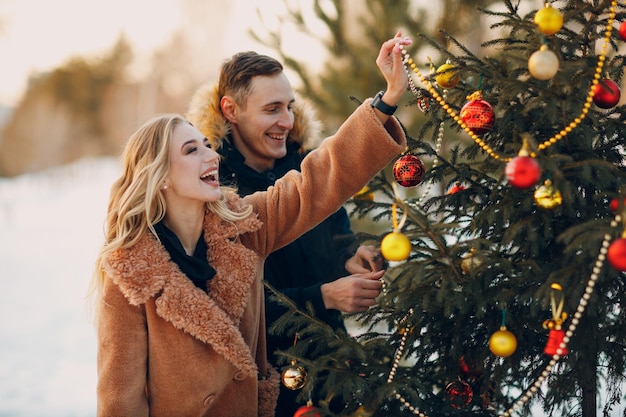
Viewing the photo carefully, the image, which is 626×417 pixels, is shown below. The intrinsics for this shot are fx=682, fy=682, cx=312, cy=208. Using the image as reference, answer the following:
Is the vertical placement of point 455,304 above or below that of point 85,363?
above

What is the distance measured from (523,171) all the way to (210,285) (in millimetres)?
1351

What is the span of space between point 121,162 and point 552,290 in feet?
5.84

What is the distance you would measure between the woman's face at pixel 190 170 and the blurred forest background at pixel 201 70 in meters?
0.49

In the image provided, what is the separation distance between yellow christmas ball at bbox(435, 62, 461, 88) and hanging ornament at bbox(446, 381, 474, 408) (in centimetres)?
105

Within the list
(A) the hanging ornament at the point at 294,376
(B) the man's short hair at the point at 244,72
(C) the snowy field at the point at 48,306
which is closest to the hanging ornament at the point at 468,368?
(A) the hanging ornament at the point at 294,376

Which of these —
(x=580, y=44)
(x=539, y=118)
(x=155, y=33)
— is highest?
(x=155, y=33)

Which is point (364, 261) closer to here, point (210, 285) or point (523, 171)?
point (210, 285)

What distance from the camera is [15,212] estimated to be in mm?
23000

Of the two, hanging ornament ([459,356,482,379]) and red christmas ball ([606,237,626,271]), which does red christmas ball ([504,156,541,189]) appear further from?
hanging ornament ([459,356,482,379])

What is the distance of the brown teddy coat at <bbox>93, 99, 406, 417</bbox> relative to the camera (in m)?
2.51

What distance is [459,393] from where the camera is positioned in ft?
7.89

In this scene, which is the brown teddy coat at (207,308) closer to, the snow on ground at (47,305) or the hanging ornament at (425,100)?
the hanging ornament at (425,100)

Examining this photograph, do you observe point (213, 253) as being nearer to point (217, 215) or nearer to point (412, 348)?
point (217, 215)

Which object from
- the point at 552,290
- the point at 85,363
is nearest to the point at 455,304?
the point at 552,290
